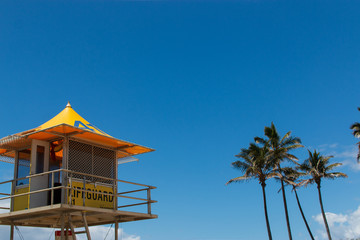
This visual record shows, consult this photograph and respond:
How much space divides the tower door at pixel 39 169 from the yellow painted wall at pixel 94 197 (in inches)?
56.6

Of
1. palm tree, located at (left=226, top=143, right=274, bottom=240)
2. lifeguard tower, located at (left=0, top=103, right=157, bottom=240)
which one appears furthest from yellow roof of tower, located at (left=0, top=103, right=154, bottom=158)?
palm tree, located at (left=226, top=143, right=274, bottom=240)

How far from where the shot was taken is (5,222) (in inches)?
765

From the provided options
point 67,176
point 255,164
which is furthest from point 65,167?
point 255,164

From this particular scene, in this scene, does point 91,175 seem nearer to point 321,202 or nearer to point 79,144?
point 79,144

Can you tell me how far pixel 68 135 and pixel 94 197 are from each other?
2.84 metres

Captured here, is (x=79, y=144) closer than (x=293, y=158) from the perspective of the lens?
Yes

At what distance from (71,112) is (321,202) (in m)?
37.9

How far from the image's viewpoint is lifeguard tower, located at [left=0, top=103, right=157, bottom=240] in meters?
17.8

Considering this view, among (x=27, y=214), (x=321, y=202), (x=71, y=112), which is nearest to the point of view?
(x=27, y=214)

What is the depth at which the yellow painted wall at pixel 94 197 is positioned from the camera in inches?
708

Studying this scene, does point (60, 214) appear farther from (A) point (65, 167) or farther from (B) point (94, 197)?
(A) point (65, 167)

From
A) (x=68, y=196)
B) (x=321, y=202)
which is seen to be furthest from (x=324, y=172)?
(x=68, y=196)

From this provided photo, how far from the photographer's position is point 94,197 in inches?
740

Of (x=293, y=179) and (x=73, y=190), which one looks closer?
(x=73, y=190)
